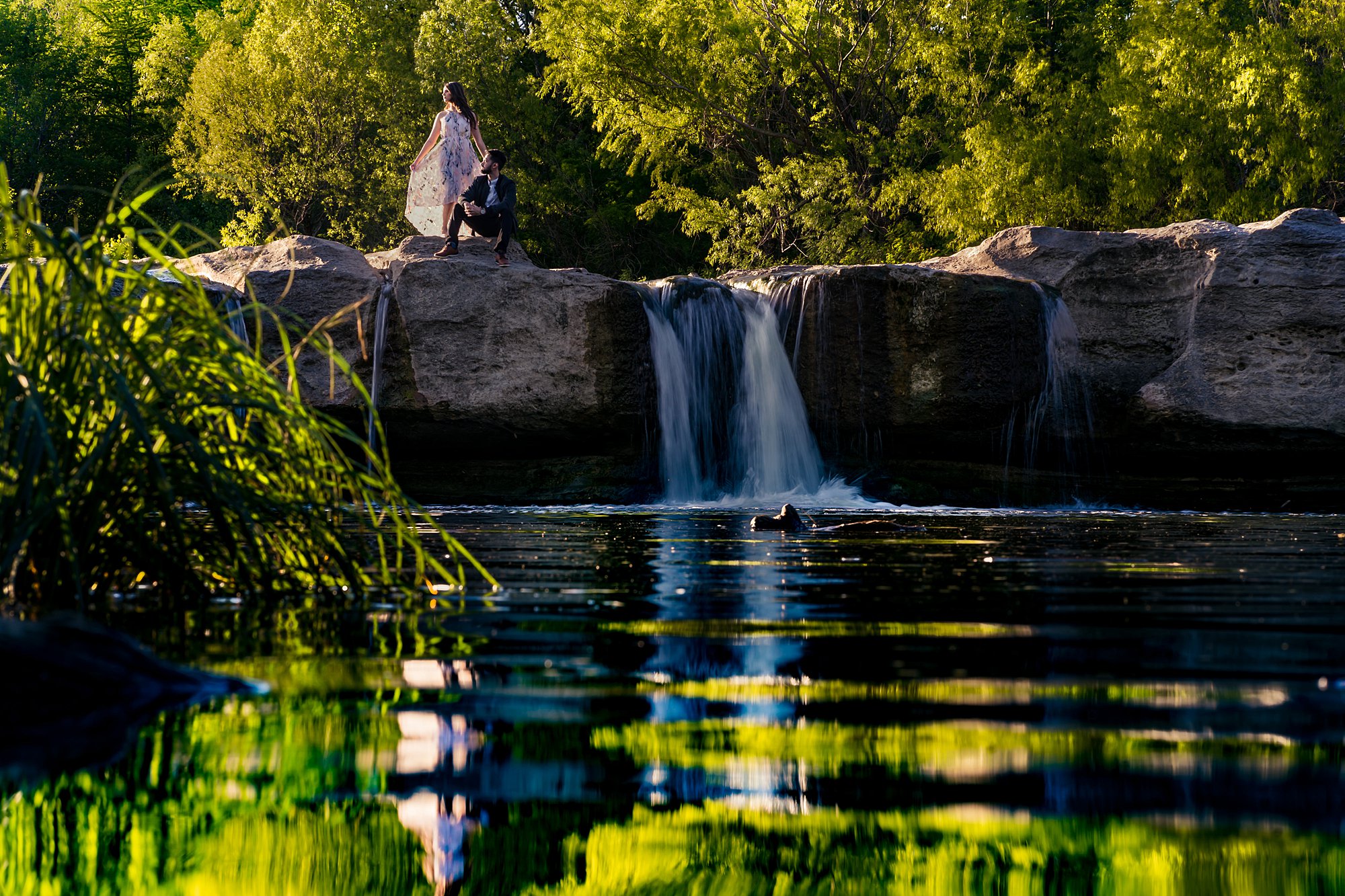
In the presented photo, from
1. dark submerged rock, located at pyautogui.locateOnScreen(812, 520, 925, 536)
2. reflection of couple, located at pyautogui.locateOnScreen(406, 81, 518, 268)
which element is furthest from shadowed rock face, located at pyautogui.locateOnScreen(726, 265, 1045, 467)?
dark submerged rock, located at pyautogui.locateOnScreen(812, 520, 925, 536)

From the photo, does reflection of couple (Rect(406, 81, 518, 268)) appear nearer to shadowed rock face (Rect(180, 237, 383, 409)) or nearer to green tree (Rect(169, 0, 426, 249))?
shadowed rock face (Rect(180, 237, 383, 409))

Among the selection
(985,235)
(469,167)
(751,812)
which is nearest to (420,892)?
(751,812)

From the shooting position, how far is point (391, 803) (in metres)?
1.59

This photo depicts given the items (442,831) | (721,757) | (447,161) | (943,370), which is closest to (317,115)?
(447,161)

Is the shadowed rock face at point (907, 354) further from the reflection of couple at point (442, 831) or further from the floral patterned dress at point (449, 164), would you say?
the reflection of couple at point (442, 831)

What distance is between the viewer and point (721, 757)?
73.8 inches

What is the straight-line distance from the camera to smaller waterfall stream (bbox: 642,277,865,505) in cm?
1532

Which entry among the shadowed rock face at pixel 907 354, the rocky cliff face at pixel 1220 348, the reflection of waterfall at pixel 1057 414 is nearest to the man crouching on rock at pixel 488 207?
the shadowed rock face at pixel 907 354

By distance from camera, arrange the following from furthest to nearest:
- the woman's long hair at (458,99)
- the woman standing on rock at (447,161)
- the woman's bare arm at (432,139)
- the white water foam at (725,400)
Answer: the woman standing on rock at (447,161)
the woman's bare arm at (432,139)
the woman's long hair at (458,99)
the white water foam at (725,400)

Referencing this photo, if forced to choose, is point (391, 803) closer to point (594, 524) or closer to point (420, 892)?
point (420, 892)

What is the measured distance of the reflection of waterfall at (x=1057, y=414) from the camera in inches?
625

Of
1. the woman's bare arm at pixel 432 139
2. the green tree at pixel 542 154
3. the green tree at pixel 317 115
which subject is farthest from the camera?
the green tree at pixel 317 115

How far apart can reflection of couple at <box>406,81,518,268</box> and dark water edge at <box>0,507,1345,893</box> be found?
12533 mm

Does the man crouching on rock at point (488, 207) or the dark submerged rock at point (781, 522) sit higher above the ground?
the man crouching on rock at point (488, 207)
